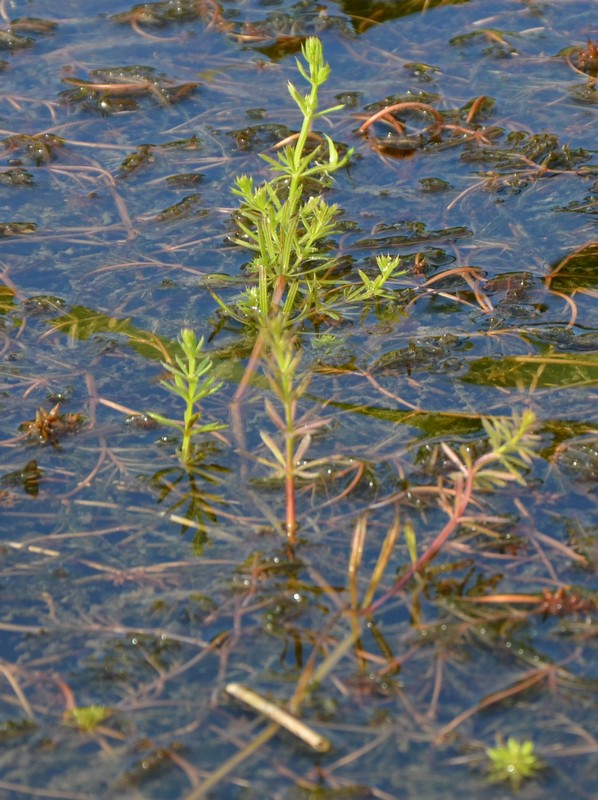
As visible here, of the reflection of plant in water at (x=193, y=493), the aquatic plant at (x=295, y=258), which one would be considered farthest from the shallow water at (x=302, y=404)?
the aquatic plant at (x=295, y=258)

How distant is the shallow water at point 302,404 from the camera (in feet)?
9.50

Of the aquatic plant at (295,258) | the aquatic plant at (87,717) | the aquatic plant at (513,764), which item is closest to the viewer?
the aquatic plant at (513,764)

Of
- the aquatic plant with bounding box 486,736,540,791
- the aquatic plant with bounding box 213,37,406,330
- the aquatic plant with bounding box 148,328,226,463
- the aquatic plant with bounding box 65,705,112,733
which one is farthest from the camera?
the aquatic plant with bounding box 213,37,406,330

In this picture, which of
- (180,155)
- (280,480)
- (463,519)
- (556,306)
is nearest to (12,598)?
(280,480)

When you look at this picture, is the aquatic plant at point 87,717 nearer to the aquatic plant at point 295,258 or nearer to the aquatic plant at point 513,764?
the aquatic plant at point 513,764

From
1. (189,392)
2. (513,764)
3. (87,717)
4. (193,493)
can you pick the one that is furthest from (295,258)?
(513,764)

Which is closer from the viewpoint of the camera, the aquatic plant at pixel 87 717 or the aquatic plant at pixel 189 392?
the aquatic plant at pixel 87 717

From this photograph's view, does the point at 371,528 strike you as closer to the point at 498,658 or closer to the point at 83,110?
the point at 498,658

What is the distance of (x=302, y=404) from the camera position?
3891 mm

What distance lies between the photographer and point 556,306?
4.38 metres

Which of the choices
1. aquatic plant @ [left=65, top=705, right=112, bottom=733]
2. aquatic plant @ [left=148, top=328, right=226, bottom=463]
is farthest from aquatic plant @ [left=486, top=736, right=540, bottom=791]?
aquatic plant @ [left=148, top=328, right=226, bottom=463]

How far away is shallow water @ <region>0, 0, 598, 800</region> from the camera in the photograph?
2.90 metres

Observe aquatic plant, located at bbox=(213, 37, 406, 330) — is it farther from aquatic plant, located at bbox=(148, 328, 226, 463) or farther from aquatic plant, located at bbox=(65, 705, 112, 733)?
aquatic plant, located at bbox=(65, 705, 112, 733)

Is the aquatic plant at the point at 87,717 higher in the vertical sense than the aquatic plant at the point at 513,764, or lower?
lower
